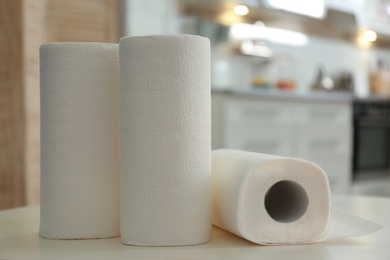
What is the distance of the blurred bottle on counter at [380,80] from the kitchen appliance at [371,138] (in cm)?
73

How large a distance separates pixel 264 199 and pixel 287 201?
73 millimetres

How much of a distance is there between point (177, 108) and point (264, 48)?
3.67m

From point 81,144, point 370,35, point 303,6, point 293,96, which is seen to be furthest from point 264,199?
point 370,35

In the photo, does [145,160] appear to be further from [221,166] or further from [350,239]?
[350,239]

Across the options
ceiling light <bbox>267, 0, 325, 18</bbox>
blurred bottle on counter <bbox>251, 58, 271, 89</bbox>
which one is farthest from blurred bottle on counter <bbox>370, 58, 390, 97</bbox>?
blurred bottle on counter <bbox>251, 58, 271, 89</bbox>

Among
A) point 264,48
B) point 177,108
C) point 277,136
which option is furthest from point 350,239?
point 264,48

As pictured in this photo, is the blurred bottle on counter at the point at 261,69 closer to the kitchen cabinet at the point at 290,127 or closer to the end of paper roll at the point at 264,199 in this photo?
the kitchen cabinet at the point at 290,127

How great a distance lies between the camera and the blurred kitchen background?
7.47 ft

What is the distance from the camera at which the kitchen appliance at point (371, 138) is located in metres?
4.32

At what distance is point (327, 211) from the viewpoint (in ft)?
2.51

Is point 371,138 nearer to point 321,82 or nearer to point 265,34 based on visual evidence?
point 321,82

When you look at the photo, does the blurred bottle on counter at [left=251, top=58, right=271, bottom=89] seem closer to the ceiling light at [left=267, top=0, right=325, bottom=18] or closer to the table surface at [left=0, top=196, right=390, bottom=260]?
the ceiling light at [left=267, top=0, right=325, bottom=18]

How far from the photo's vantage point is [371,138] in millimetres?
4473

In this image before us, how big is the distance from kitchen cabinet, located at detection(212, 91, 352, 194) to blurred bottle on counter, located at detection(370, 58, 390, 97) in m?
1.29
